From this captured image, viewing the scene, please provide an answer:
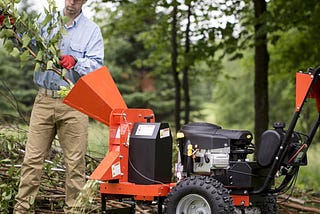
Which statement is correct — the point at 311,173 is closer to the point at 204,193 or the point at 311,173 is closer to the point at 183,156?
the point at 183,156

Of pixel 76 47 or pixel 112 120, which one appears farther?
pixel 76 47

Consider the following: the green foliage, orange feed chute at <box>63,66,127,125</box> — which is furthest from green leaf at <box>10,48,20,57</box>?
the green foliage

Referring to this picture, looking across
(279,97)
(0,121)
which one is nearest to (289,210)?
(0,121)

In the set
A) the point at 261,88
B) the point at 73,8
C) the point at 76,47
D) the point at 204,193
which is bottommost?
the point at 204,193

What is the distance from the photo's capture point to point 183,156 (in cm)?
512

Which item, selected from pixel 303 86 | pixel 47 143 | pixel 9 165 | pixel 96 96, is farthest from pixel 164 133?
pixel 9 165

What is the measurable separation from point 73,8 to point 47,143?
115 cm

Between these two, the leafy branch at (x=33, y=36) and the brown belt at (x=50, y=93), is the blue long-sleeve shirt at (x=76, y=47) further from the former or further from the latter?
the leafy branch at (x=33, y=36)

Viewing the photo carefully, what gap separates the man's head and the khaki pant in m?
0.72

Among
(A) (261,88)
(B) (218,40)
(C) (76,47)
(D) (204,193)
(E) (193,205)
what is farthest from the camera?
(B) (218,40)

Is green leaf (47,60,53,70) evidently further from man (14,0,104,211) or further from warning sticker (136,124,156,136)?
warning sticker (136,124,156,136)

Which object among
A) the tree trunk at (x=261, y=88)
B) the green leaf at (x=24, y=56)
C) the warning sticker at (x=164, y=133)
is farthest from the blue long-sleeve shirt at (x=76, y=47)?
the tree trunk at (x=261, y=88)

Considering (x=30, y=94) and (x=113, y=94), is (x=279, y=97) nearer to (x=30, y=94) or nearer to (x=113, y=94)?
(x=30, y=94)

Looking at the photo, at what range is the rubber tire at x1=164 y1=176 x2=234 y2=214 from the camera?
4613mm
